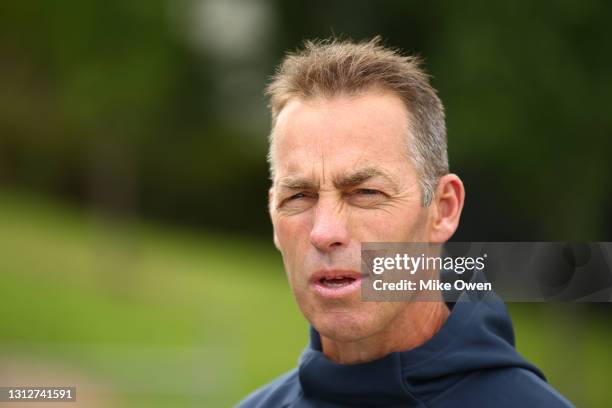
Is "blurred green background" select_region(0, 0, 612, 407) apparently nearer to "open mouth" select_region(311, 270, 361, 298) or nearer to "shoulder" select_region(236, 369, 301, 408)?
"shoulder" select_region(236, 369, 301, 408)

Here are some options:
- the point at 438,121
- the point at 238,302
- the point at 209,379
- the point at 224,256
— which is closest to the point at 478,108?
the point at 209,379

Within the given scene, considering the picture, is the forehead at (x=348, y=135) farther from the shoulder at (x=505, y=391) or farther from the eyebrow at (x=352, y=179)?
the shoulder at (x=505, y=391)

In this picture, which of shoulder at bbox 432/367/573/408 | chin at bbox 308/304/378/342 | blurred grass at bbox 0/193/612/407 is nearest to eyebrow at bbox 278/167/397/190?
chin at bbox 308/304/378/342

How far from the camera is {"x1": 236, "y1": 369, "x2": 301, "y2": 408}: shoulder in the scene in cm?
305

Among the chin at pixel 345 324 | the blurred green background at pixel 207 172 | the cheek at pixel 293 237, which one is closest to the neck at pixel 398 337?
the chin at pixel 345 324

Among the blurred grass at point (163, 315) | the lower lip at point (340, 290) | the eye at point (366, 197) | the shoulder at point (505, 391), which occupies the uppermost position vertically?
the blurred grass at point (163, 315)

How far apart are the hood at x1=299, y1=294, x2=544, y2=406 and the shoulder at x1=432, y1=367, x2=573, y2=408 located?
0.9 inches

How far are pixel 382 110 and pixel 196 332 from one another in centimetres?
966

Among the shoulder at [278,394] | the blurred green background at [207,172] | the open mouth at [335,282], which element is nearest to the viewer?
the open mouth at [335,282]

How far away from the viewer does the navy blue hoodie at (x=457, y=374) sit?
8.37 ft

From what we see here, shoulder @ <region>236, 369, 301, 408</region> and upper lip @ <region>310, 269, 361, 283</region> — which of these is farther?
shoulder @ <region>236, 369, 301, 408</region>

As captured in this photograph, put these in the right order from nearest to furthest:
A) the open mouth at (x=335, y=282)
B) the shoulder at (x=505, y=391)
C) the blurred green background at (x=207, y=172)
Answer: the shoulder at (x=505, y=391) < the open mouth at (x=335, y=282) < the blurred green background at (x=207, y=172)

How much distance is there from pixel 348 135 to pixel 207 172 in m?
17.0

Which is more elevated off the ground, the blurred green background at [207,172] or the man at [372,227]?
the blurred green background at [207,172]
